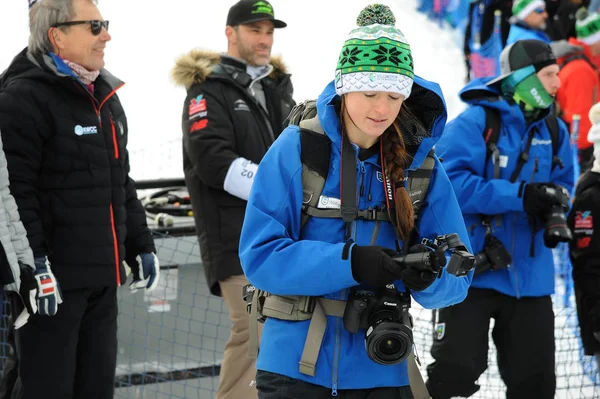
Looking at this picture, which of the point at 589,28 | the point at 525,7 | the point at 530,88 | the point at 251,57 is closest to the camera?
the point at 530,88

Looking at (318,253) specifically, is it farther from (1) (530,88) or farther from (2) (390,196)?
(1) (530,88)

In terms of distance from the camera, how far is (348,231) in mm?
2826

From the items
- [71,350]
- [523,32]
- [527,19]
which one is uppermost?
[527,19]

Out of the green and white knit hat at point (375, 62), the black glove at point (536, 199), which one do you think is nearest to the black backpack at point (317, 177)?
the green and white knit hat at point (375, 62)

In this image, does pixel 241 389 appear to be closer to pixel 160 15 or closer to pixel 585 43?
pixel 585 43

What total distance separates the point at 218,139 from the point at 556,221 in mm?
1664

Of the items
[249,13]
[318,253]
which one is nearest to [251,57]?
[249,13]

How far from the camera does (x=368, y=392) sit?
2828mm

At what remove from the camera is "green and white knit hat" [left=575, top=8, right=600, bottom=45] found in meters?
7.92

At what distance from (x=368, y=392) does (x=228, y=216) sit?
193 cm

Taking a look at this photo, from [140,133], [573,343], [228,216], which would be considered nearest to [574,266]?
[573,343]

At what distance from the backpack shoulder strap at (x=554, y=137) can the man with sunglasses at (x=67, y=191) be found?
6.85ft

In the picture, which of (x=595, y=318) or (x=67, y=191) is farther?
(x=595, y=318)

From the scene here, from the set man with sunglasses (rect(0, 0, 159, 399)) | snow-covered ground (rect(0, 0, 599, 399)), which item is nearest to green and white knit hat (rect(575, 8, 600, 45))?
snow-covered ground (rect(0, 0, 599, 399))
